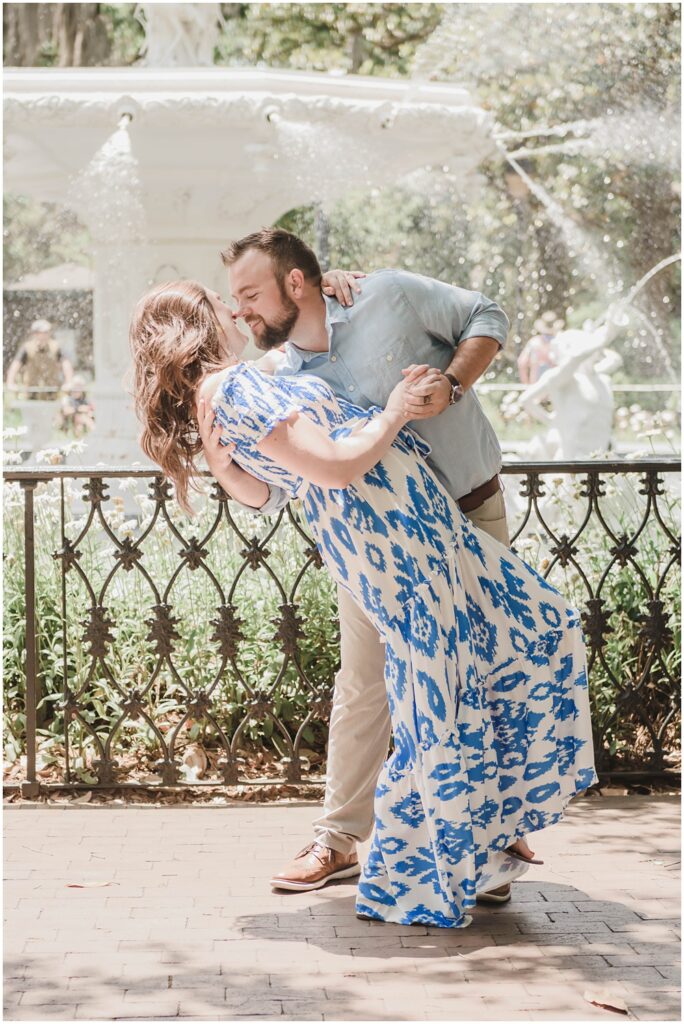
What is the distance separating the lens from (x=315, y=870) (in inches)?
150

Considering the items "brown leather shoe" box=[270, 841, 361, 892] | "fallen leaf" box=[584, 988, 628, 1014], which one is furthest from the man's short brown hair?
"fallen leaf" box=[584, 988, 628, 1014]

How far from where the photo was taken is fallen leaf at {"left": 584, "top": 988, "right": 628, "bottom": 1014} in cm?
297

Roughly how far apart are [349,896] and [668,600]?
210 centimetres

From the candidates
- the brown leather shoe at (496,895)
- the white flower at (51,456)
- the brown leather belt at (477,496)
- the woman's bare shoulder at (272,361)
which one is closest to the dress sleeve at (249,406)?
the woman's bare shoulder at (272,361)

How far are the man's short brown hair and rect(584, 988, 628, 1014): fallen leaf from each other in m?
2.01

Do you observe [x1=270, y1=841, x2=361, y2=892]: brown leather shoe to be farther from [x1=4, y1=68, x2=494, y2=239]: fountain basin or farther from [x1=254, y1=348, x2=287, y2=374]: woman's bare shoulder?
[x1=4, y1=68, x2=494, y2=239]: fountain basin

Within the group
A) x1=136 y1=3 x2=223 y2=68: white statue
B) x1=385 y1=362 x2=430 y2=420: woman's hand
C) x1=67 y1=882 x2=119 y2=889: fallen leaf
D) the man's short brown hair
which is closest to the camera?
x1=385 y1=362 x2=430 y2=420: woman's hand

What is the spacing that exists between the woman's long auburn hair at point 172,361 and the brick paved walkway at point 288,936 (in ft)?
4.09

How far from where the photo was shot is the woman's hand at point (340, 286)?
3.55 m

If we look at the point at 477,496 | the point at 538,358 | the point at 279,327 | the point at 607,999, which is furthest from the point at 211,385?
the point at 538,358

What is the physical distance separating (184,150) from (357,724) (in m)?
5.44

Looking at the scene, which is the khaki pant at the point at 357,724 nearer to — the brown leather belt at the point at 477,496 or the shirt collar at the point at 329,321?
the brown leather belt at the point at 477,496

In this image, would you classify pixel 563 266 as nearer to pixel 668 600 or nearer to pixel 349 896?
pixel 668 600

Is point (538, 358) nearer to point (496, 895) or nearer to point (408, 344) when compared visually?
point (408, 344)
